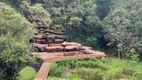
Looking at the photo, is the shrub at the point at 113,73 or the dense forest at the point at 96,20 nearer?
the shrub at the point at 113,73

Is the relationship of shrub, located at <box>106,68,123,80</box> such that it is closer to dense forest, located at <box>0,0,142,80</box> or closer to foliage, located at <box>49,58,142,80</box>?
foliage, located at <box>49,58,142,80</box>

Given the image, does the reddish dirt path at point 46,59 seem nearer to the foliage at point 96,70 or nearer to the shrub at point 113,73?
the foliage at point 96,70

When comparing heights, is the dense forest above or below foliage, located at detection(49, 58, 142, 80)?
above

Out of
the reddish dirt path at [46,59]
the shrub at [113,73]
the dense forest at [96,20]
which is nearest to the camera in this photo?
the reddish dirt path at [46,59]

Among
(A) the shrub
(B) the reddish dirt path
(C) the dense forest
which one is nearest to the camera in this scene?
(B) the reddish dirt path

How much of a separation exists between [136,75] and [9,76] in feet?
23.8

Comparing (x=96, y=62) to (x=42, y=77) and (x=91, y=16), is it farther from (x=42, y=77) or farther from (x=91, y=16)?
(x=91, y=16)

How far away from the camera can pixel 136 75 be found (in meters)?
12.7

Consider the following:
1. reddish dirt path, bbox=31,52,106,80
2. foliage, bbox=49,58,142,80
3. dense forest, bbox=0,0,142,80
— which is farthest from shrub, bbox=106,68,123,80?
dense forest, bbox=0,0,142,80

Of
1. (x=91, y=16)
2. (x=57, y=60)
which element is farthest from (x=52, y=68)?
(x=91, y=16)

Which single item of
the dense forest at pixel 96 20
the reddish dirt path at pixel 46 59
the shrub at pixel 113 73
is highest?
the dense forest at pixel 96 20

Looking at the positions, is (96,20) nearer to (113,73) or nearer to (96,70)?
(96,70)

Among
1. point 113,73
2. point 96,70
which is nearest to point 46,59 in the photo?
point 96,70

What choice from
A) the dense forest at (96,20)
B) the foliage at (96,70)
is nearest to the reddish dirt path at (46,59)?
the foliage at (96,70)
